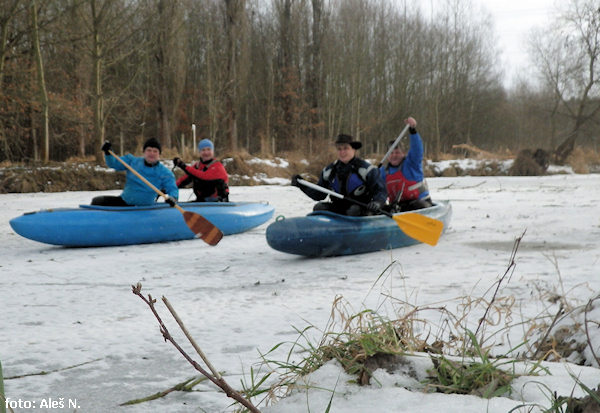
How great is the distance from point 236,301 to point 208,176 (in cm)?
422

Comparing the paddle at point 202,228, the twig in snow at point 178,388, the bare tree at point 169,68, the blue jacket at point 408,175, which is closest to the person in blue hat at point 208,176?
the paddle at point 202,228

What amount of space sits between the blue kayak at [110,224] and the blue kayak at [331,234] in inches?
73.7

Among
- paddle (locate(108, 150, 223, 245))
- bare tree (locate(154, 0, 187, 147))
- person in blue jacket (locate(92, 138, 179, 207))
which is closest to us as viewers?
paddle (locate(108, 150, 223, 245))

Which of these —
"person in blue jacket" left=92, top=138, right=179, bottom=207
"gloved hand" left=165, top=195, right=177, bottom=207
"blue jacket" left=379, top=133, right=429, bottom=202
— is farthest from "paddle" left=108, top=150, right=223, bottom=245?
"blue jacket" left=379, top=133, right=429, bottom=202

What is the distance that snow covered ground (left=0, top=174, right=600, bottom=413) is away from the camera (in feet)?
5.34

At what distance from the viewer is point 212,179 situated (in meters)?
8.05

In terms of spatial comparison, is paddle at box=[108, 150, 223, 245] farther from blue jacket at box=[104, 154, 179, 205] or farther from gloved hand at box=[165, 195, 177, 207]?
blue jacket at box=[104, 154, 179, 205]

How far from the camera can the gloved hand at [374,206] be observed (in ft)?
19.6

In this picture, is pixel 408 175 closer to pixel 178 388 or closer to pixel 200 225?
pixel 200 225

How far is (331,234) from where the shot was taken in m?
5.71

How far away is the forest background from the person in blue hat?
8.66 metres

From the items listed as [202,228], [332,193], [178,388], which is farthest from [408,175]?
[178,388]

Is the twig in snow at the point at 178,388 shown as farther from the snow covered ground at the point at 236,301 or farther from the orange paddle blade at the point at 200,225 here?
the orange paddle blade at the point at 200,225

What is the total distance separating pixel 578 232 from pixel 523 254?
175 centimetres
